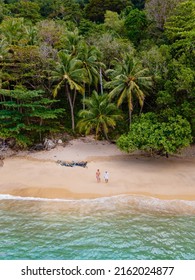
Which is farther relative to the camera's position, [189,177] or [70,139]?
[70,139]

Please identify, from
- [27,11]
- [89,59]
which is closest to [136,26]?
[89,59]

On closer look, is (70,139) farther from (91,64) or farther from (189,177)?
(189,177)

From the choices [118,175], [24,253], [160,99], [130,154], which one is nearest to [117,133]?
[130,154]

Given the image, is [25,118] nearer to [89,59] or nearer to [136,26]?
[89,59]

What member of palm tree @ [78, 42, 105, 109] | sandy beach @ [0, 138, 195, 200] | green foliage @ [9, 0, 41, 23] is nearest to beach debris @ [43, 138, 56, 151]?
sandy beach @ [0, 138, 195, 200]

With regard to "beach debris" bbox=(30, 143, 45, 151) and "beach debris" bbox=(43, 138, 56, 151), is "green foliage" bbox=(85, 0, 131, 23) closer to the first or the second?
"beach debris" bbox=(43, 138, 56, 151)
